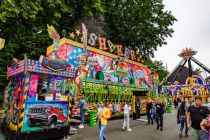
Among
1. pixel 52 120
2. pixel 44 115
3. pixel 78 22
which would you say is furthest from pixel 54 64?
pixel 78 22

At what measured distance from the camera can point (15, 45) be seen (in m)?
20.1

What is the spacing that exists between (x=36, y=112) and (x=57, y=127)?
4.85 feet

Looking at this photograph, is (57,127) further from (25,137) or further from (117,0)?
(117,0)

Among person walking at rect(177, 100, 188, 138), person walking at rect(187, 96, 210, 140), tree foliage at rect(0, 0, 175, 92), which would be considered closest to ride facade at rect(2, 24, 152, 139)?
tree foliage at rect(0, 0, 175, 92)

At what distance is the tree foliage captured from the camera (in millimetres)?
20000

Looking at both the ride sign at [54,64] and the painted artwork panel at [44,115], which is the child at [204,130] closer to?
the painted artwork panel at [44,115]

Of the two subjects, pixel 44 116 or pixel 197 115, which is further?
pixel 44 116

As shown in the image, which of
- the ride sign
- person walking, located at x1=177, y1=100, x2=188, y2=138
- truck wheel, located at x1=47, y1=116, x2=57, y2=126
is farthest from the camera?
person walking, located at x1=177, y1=100, x2=188, y2=138

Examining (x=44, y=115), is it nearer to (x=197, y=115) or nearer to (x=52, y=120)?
(x=52, y=120)

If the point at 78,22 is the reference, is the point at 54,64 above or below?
below

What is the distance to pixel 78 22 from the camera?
1083 inches

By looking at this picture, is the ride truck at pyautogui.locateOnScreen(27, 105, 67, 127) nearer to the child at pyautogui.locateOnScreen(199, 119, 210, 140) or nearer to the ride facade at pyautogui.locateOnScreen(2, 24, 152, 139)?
the ride facade at pyautogui.locateOnScreen(2, 24, 152, 139)

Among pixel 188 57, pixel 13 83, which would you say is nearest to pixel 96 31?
pixel 13 83

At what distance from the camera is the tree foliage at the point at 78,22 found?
20000mm
